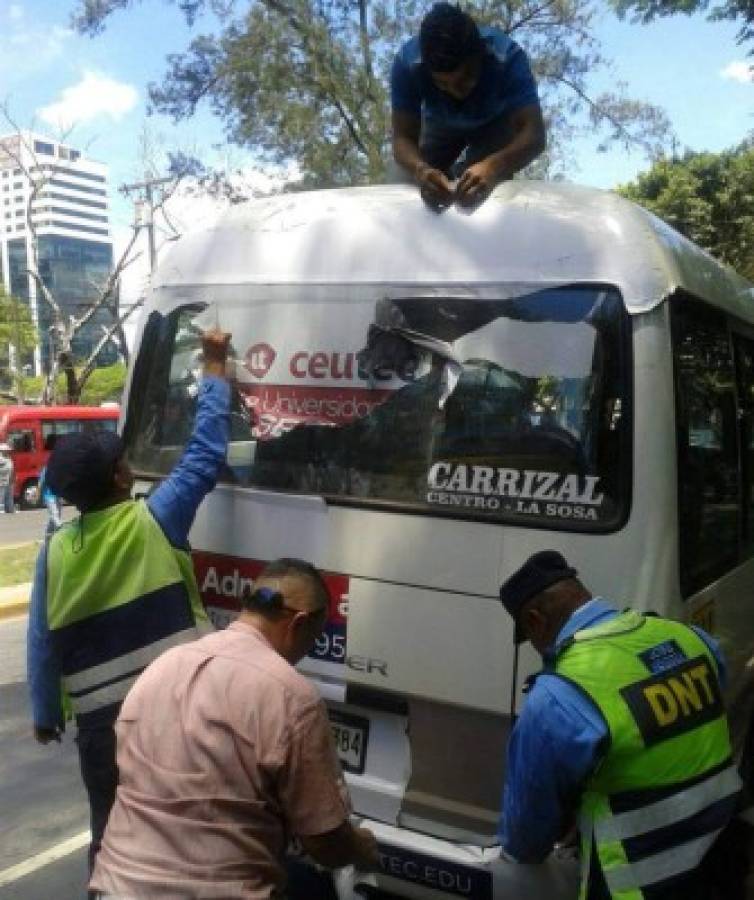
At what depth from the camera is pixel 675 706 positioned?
1836mm

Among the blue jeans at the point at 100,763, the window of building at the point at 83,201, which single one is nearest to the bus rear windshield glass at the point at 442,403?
Answer: the blue jeans at the point at 100,763

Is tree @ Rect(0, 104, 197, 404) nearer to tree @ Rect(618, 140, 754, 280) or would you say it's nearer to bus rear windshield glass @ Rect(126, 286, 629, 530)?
tree @ Rect(618, 140, 754, 280)

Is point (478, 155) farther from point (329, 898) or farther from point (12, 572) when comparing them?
point (12, 572)

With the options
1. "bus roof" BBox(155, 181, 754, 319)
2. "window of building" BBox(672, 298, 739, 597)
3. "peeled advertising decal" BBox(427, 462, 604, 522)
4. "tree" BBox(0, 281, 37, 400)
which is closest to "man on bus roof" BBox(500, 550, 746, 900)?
"peeled advertising decal" BBox(427, 462, 604, 522)

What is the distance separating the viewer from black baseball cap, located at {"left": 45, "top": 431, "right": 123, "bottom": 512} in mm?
2562

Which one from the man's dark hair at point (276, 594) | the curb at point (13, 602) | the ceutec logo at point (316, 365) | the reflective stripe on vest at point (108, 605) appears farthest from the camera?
the curb at point (13, 602)

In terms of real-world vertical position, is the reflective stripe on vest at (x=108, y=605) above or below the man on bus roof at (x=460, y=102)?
below

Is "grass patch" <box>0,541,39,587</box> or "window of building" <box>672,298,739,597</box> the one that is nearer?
"window of building" <box>672,298,739,597</box>

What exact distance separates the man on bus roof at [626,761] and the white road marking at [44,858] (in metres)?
2.48

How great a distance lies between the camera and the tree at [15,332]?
1401 inches

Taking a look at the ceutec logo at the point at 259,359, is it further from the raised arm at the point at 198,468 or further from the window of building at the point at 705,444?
the window of building at the point at 705,444

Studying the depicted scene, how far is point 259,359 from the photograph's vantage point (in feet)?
10.1

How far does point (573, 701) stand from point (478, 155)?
7.18 ft

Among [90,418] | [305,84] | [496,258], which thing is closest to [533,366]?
[496,258]
